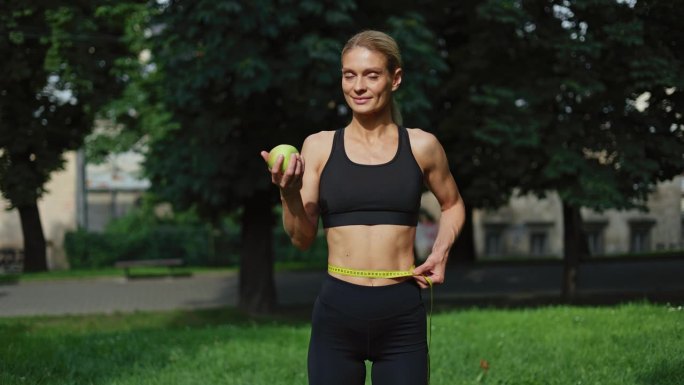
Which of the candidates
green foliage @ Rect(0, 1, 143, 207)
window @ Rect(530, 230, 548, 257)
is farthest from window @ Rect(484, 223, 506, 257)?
green foliage @ Rect(0, 1, 143, 207)

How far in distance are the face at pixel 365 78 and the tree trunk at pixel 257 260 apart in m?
12.4

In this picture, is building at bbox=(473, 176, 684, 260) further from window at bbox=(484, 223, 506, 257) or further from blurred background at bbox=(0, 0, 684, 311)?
blurred background at bbox=(0, 0, 684, 311)

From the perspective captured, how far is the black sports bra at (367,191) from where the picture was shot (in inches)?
143

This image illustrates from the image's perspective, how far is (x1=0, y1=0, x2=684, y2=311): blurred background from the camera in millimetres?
12906

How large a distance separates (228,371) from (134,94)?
27.7 ft

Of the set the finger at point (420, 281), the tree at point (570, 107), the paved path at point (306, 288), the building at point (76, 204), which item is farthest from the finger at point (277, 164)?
the building at point (76, 204)

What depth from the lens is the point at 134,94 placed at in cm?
1485

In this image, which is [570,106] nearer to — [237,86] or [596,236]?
Answer: [237,86]

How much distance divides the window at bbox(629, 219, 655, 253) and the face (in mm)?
39605

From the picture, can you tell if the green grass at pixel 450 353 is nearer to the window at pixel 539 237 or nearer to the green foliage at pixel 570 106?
the green foliage at pixel 570 106

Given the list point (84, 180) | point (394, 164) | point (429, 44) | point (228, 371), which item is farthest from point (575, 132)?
point (84, 180)

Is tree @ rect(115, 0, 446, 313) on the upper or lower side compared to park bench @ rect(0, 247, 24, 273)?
upper

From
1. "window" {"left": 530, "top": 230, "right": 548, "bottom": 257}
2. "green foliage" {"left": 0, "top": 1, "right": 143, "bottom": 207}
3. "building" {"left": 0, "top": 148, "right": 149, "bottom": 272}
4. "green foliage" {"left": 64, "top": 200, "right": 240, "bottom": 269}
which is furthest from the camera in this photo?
"window" {"left": 530, "top": 230, "right": 548, "bottom": 257}

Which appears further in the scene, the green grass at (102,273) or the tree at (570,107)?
the green grass at (102,273)
